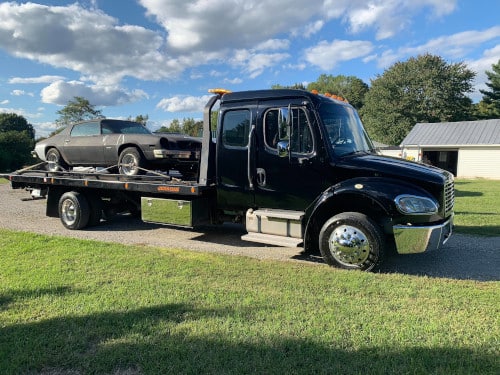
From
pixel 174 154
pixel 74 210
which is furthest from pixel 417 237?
pixel 74 210

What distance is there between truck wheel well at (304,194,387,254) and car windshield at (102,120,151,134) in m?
4.48

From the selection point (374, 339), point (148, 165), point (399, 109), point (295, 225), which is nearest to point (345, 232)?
point (295, 225)

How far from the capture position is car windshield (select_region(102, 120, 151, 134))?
8141 millimetres

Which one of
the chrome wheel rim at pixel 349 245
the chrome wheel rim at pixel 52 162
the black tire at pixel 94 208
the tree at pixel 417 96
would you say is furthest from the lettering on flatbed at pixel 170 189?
the tree at pixel 417 96

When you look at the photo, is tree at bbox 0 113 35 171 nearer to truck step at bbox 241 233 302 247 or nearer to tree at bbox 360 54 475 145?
truck step at bbox 241 233 302 247

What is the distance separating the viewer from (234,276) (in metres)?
5.03

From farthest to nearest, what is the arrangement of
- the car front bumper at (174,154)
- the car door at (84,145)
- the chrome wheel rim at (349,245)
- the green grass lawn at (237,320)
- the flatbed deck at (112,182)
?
the car door at (84,145) → the car front bumper at (174,154) → the flatbed deck at (112,182) → the chrome wheel rim at (349,245) → the green grass lawn at (237,320)

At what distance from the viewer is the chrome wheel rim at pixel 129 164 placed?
771cm

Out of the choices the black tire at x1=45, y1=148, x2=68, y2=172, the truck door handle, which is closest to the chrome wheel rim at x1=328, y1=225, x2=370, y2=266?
the truck door handle

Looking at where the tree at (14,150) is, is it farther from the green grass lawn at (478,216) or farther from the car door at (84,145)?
the green grass lawn at (478,216)

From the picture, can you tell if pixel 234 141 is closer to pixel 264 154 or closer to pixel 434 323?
pixel 264 154

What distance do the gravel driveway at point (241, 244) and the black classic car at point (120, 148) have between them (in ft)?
4.21

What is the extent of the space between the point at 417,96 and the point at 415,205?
4755cm

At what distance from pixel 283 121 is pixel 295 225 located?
150 cm
